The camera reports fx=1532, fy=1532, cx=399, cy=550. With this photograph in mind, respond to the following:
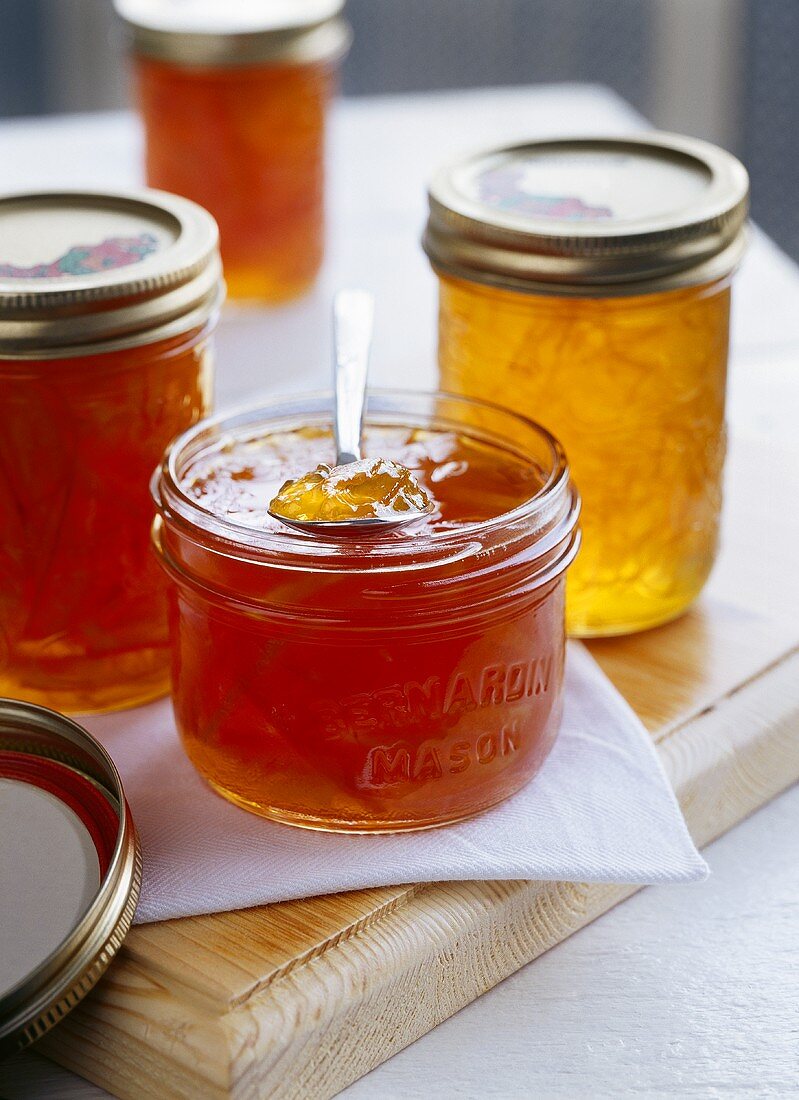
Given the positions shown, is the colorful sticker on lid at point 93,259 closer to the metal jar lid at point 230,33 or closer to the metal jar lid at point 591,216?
the metal jar lid at point 591,216

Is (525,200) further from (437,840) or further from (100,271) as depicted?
(437,840)

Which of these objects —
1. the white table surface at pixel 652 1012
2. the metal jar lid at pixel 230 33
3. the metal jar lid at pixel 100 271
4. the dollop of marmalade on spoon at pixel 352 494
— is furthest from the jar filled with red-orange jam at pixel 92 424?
the metal jar lid at pixel 230 33

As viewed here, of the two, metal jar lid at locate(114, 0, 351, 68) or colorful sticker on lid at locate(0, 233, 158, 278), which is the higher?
colorful sticker on lid at locate(0, 233, 158, 278)

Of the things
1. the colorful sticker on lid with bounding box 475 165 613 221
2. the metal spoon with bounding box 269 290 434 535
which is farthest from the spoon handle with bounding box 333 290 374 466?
the colorful sticker on lid with bounding box 475 165 613 221

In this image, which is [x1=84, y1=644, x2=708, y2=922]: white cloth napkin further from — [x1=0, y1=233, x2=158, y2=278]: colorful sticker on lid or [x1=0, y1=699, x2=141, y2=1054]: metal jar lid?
[x1=0, y1=233, x2=158, y2=278]: colorful sticker on lid

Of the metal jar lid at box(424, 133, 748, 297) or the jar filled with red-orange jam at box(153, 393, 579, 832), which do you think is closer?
the jar filled with red-orange jam at box(153, 393, 579, 832)

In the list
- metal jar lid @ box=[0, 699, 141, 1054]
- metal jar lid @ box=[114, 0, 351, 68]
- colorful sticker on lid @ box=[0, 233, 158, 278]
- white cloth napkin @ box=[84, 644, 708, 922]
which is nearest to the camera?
metal jar lid @ box=[0, 699, 141, 1054]
